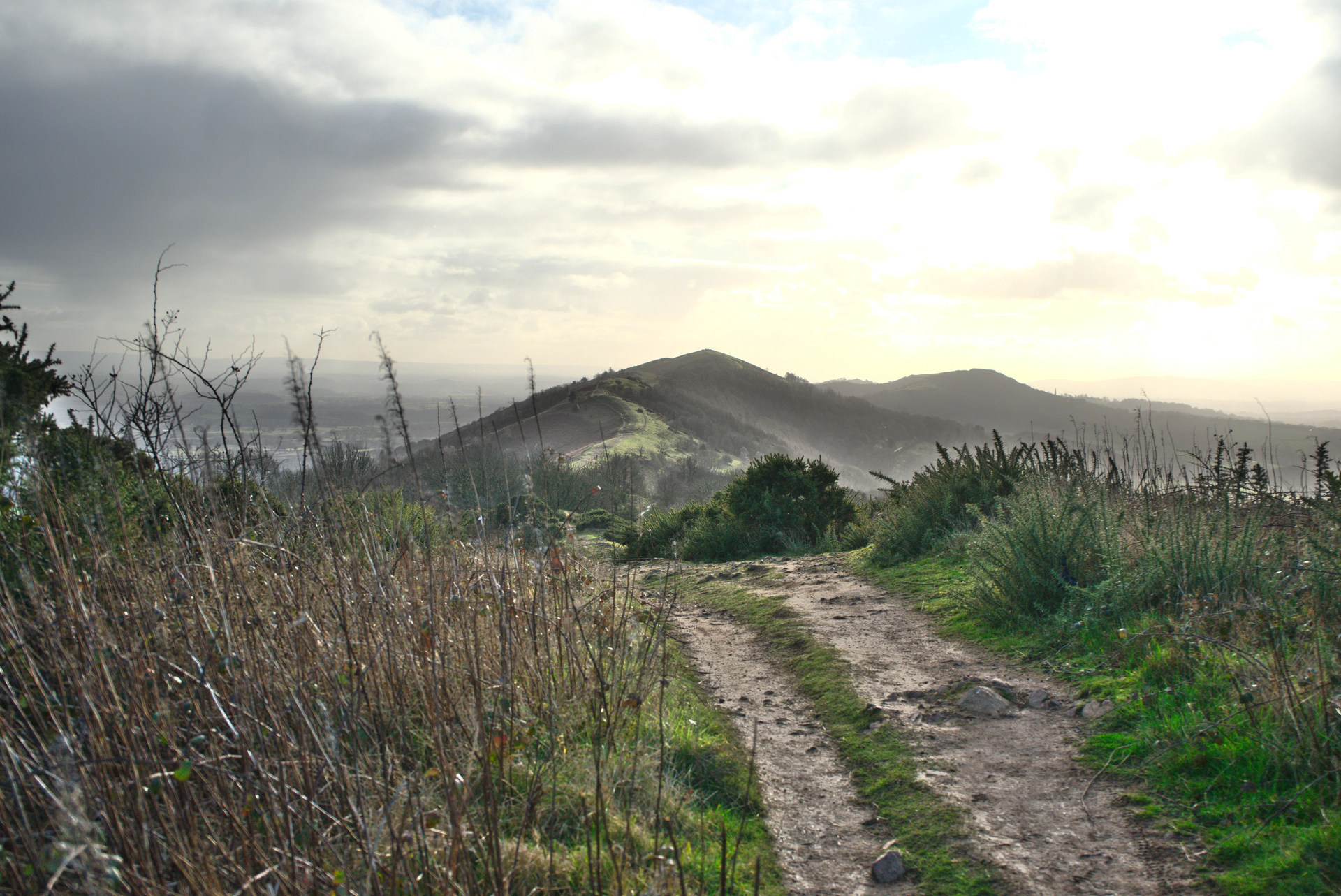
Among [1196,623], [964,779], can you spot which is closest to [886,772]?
[964,779]

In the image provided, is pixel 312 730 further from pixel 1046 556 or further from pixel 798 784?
pixel 1046 556

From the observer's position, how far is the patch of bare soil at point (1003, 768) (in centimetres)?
263

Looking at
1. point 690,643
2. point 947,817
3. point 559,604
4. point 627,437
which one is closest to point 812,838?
point 947,817

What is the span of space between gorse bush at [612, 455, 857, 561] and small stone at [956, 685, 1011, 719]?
261 inches

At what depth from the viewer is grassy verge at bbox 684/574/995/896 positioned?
2723 millimetres

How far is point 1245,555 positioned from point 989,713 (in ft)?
6.63

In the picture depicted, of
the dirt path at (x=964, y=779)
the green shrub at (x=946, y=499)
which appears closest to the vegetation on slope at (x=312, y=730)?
the dirt path at (x=964, y=779)

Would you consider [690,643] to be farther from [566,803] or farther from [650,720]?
[566,803]

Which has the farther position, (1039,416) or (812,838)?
(1039,416)

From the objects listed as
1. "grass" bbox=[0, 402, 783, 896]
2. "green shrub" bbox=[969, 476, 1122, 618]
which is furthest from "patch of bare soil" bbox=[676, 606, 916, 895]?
"green shrub" bbox=[969, 476, 1122, 618]

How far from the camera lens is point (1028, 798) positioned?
3.13 meters

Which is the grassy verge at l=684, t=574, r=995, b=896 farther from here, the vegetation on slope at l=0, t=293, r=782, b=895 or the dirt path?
the vegetation on slope at l=0, t=293, r=782, b=895

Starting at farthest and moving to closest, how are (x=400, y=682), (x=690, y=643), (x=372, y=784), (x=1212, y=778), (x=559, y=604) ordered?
(x=690, y=643) → (x=559, y=604) → (x=1212, y=778) → (x=400, y=682) → (x=372, y=784)

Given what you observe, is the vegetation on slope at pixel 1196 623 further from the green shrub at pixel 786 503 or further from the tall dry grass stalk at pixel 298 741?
the green shrub at pixel 786 503
